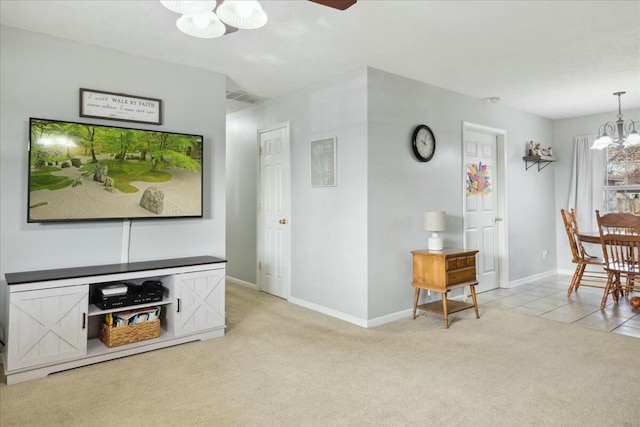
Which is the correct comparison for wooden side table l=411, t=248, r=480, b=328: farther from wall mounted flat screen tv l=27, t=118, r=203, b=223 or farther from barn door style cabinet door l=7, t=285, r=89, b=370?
barn door style cabinet door l=7, t=285, r=89, b=370

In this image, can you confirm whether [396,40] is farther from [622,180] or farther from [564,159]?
[622,180]

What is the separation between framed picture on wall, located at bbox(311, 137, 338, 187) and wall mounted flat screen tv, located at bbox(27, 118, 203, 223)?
4.02ft

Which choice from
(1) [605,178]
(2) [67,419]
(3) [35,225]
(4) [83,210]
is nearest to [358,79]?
(4) [83,210]

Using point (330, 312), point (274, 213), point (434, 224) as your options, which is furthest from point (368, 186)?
point (274, 213)

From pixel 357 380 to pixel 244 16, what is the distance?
219 centimetres

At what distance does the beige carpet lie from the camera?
214 centimetres

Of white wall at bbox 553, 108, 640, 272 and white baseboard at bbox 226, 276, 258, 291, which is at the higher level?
white wall at bbox 553, 108, 640, 272

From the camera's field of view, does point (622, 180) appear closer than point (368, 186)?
No

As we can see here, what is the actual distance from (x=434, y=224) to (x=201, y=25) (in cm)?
283

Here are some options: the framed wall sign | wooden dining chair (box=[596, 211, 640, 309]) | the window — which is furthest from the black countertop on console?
the window

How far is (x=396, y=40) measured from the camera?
3135 mm

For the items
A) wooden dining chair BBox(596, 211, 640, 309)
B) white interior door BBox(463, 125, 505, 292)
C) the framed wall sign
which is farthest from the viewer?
white interior door BBox(463, 125, 505, 292)

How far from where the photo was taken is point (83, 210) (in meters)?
3.05

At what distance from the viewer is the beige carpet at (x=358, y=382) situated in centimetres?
214
